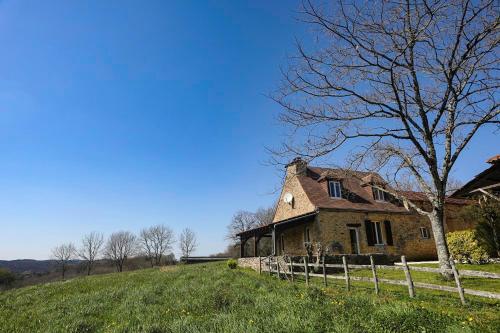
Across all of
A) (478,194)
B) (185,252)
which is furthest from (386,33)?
(185,252)

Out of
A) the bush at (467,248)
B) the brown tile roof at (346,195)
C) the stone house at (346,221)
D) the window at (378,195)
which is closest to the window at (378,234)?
the stone house at (346,221)

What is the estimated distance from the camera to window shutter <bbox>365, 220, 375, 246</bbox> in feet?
70.8

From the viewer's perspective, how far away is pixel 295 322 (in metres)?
4.92

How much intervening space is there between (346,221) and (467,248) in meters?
7.56

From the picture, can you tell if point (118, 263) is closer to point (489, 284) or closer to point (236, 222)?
point (236, 222)

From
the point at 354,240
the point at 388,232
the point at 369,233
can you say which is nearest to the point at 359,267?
the point at 354,240

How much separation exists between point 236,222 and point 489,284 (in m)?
55.7

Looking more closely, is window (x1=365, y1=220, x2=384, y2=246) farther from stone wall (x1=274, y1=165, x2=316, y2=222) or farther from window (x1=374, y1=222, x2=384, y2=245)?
stone wall (x1=274, y1=165, x2=316, y2=222)

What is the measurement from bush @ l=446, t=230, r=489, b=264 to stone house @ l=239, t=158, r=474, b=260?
19.7ft

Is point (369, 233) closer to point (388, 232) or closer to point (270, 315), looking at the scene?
point (388, 232)

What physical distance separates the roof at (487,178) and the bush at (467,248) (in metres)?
2.05

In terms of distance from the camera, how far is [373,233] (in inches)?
866

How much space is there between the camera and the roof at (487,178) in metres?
12.8

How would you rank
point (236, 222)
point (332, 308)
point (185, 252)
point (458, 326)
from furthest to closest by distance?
point (185, 252), point (236, 222), point (332, 308), point (458, 326)
